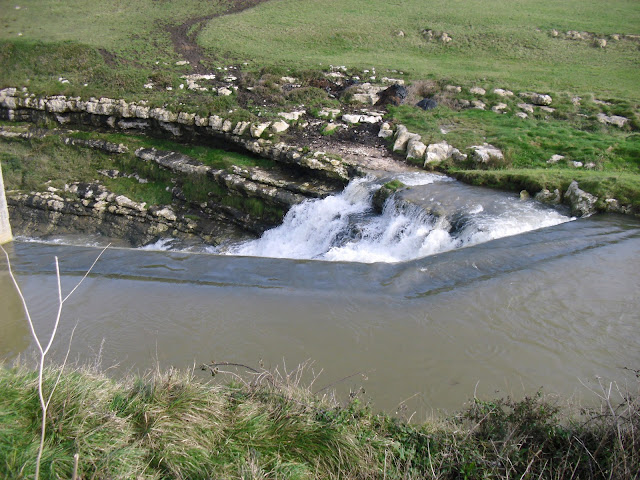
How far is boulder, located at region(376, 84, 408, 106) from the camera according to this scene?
20938 mm

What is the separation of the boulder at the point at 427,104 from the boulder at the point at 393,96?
83cm

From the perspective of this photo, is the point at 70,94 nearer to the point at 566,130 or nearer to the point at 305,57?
the point at 305,57

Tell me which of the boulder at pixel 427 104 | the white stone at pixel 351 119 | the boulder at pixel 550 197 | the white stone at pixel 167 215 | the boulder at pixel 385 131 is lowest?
the white stone at pixel 167 215

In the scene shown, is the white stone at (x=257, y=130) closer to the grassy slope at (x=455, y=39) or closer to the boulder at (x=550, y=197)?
the grassy slope at (x=455, y=39)

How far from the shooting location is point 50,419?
4.21 metres

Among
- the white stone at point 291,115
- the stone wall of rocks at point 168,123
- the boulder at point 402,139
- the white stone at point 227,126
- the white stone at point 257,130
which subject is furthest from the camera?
the white stone at point 291,115

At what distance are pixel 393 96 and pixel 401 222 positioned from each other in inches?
386

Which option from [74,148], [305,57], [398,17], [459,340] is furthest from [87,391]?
[398,17]

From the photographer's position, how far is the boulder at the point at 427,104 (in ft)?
66.3

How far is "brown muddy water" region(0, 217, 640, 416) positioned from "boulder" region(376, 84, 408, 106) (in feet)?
38.0

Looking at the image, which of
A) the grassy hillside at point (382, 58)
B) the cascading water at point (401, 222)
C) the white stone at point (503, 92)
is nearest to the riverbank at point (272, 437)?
the cascading water at point (401, 222)

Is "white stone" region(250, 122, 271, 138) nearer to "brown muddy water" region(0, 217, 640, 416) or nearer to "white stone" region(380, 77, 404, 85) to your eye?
"white stone" region(380, 77, 404, 85)

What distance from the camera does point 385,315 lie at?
26.4 ft

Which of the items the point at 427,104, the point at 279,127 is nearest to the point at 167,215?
→ the point at 279,127
